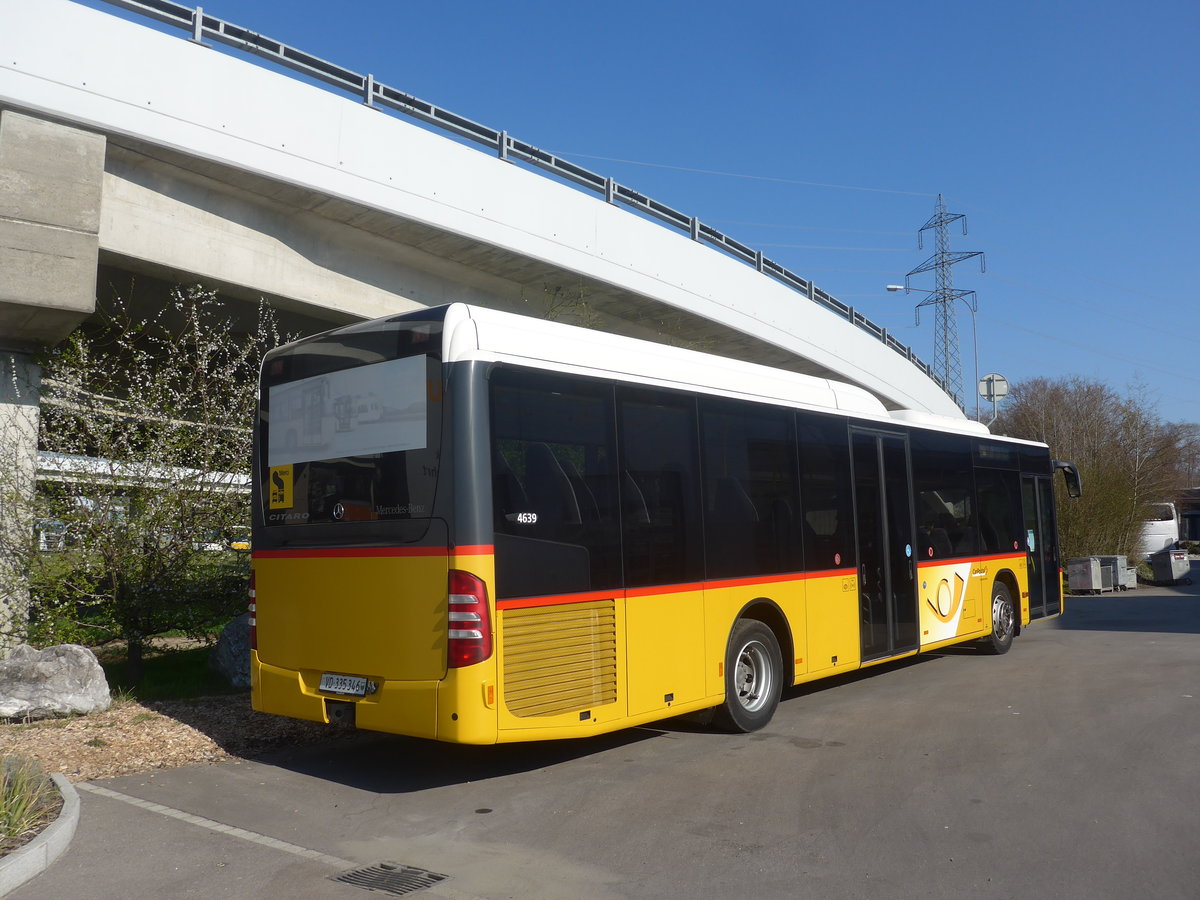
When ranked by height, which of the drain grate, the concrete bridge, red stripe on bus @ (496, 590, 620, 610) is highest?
the concrete bridge

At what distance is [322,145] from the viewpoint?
12664 millimetres

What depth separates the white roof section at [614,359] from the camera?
6590 millimetres

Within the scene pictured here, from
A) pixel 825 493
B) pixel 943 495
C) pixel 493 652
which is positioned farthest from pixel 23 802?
pixel 943 495

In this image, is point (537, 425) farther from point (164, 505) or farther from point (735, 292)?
point (735, 292)

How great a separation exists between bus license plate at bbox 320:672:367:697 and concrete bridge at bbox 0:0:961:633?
17.5ft

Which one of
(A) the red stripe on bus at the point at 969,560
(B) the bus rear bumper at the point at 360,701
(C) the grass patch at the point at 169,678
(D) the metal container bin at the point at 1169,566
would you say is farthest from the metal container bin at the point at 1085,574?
(B) the bus rear bumper at the point at 360,701

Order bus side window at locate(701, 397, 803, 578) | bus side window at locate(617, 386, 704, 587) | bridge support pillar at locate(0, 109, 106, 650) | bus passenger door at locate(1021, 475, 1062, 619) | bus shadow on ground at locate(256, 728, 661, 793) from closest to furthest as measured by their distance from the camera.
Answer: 1. bus shadow on ground at locate(256, 728, 661, 793)
2. bus side window at locate(617, 386, 704, 587)
3. bus side window at locate(701, 397, 803, 578)
4. bridge support pillar at locate(0, 109, 106, 650)
5. bus passenger door at locate(1021, 475, 1062, 619)

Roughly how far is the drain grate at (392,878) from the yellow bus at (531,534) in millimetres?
986

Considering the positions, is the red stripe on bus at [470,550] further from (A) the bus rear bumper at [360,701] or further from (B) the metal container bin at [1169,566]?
(B) the metal container bin at [1169,566]

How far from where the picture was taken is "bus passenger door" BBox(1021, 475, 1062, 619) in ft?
47.8

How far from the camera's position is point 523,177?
Answer: 596 inches

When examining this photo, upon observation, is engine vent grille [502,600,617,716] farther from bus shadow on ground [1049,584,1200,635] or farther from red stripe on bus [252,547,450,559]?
bus shadow on ground [1049,584,1200,635]

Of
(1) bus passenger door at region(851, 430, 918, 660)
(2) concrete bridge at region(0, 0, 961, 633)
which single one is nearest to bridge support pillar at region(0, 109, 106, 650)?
(2) concrete bridge at region(0, 0, 961, 633)

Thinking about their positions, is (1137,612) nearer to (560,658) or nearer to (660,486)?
(660,486)
